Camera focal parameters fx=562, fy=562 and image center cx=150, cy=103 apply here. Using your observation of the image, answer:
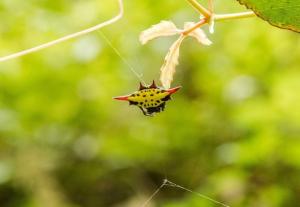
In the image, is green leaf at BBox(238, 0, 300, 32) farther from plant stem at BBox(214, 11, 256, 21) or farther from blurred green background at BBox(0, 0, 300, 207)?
blurred green background at BBox(0, 0, 300, 207)

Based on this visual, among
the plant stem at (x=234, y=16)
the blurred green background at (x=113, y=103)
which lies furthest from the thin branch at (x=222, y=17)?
the blurred green background at (x=113, y=103)

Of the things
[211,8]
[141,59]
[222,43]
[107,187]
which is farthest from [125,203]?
[211,8]

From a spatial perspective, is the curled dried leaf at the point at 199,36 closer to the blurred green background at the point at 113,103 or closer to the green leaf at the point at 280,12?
the green leaf at the point at 280,12

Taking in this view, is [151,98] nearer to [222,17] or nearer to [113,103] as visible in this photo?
[222,17]

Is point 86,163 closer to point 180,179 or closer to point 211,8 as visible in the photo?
point 180,179

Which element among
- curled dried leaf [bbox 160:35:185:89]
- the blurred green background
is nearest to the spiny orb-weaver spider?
curled dried leaf [bbox 160:35:185:89]

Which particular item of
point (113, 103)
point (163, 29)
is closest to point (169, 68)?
point (163, 29)
